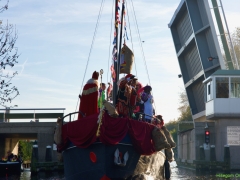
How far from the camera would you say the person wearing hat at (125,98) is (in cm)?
1345

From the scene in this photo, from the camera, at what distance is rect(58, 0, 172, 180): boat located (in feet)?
42.1

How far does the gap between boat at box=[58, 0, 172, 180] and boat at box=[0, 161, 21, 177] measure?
12134mm

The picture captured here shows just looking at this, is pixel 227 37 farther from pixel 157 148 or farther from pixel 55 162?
pixel 157 148

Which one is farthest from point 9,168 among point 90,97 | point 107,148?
point 107,148

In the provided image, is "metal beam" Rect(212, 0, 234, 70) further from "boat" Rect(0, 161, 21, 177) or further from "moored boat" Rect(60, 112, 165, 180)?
"moored boat" Rect(60, 112, 165, 180)

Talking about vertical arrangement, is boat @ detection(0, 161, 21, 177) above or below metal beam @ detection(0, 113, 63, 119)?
below

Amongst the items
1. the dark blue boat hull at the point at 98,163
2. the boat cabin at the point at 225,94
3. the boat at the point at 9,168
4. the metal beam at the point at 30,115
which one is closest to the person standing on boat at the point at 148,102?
the dark blue boat hull at the point at 98,163

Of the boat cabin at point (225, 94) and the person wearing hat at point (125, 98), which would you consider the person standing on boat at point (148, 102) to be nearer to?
the person wearing hat at point (125, 98)

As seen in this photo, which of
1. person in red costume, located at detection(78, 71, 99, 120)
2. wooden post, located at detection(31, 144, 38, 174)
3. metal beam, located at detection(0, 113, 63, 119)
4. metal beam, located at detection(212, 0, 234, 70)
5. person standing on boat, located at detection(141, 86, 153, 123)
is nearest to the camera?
person in red costume, located at detection(78, 71, 99, 120)

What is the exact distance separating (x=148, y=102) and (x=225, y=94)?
1915 centimetres

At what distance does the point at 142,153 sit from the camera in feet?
44.4

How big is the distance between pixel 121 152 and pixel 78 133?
1.11 metres

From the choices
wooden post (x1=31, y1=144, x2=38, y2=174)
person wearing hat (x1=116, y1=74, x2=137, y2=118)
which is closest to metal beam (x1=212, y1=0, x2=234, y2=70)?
wooden post (x1=31, y1=144, x2=38, y2=174)

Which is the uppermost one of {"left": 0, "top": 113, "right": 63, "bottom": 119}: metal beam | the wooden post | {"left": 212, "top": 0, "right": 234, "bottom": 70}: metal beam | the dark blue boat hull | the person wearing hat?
{"left": 212, "top": 0, "right": 234, "bottom": 70}: metal beam
